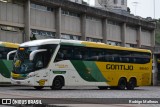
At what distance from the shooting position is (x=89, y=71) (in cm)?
2917

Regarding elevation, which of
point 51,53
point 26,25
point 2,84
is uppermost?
point 26,25

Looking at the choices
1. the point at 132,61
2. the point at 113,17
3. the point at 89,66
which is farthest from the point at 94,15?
the point at 89,66

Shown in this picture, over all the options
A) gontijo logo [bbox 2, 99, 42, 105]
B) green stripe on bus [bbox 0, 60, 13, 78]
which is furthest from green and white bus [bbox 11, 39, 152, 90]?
gontijo logo [bbox 2, 99, 42, 105]

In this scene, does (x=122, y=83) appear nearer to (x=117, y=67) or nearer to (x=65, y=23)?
(x=117, y=67)

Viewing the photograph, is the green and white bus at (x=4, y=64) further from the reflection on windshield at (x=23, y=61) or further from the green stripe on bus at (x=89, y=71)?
the green stripe on bus at (x=89, y=71)

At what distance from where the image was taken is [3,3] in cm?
4116

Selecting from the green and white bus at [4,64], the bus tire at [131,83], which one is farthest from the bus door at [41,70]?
the bus tire at [131,83]

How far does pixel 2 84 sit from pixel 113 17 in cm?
2860

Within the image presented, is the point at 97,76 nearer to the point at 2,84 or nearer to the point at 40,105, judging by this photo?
the point at 2,84

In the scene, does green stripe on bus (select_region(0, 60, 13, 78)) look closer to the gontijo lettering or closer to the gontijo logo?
the gontijo lettering

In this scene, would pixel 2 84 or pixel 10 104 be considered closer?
pixel 10 104

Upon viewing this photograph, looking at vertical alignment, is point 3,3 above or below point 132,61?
above

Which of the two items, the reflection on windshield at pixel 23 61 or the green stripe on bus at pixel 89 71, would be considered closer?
the reflection on windshield at pixel 23 61

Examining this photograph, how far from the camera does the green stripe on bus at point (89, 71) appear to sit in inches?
1110
